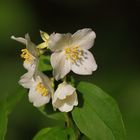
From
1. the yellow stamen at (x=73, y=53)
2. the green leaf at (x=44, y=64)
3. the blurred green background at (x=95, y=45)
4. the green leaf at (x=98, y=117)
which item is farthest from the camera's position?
the blurred green background at (x=95, y=45)

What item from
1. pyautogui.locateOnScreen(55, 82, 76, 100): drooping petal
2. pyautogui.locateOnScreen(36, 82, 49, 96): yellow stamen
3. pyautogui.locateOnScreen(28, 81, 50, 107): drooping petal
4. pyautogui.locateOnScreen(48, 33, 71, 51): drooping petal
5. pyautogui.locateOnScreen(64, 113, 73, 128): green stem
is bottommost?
pyautogui.locateOnScreen(64, 113, 73, 128): green stem

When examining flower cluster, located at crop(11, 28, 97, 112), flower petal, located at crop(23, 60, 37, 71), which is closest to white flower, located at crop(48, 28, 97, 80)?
flower cluster, located at crop(11, 28, 97, 112)

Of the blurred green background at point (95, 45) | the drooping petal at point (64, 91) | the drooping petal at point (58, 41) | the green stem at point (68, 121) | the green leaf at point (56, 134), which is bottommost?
the blurred green background at point (95, 45)

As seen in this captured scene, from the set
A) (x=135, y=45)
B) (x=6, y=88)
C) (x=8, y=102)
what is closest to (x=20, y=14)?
(x=6, y=88)

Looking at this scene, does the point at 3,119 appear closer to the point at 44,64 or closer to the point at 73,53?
the point at 44,64

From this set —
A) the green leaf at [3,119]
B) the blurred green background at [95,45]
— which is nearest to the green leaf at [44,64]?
the green leaf at [3,119]

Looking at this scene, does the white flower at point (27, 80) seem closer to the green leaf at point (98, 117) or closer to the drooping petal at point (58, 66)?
the drooping petal at point (58, 66)

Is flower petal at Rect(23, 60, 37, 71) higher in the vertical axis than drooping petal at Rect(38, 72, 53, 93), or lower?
higher

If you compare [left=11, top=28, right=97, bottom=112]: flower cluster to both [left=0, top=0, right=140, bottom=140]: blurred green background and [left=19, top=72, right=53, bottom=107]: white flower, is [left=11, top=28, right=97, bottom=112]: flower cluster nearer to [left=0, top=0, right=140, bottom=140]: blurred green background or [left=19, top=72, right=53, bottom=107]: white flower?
[left=19, top=72, right=53, bottom=107]: white flower

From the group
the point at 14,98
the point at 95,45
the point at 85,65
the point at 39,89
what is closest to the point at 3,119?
the point at 14,98
